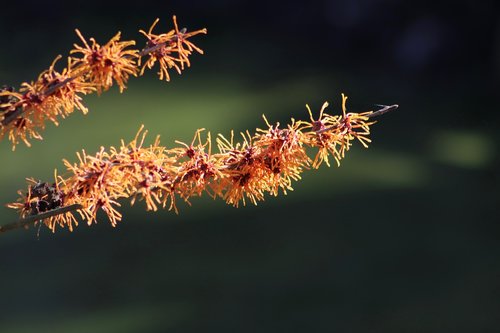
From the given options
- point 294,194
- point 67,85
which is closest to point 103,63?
point 67,85

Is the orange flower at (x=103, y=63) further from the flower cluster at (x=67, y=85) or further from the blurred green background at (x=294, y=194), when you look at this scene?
the blurred green background at (x=294, y=194)

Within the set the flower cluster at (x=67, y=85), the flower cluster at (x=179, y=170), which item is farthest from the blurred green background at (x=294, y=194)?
the flower cluster at (x=67, y=85)

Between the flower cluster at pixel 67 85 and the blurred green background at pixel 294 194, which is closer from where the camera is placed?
the flower cluster at pixel 67 85

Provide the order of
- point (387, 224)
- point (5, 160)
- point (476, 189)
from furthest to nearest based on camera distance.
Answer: point (5, 160) → point (476, 189) → point (387, 224)

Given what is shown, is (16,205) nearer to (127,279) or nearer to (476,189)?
(127,279)

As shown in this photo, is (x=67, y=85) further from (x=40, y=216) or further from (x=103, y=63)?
(x=40, y=216)

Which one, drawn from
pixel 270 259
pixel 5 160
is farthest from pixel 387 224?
pixel 5 160

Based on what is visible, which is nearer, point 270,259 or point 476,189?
point 270,259
